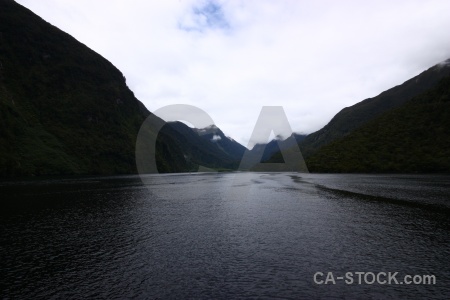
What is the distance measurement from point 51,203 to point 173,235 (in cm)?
4366

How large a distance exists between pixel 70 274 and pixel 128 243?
9937 mm

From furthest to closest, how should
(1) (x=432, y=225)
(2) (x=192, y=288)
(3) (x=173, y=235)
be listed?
(1) (x=432, y=225) → (3) (x=173, y=235) → (2) (x=192, y=288)

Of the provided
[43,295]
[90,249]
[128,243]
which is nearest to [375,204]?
[128,243]

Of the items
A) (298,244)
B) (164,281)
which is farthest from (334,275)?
(164,281)

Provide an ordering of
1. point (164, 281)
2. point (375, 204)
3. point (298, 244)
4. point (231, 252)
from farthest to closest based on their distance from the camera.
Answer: point (375, 204) → point (298, 244) → point (231, 252) → point (164, 281)

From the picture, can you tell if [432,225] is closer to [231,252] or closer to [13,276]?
[231,252]

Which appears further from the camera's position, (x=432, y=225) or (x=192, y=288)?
(x=432, y=225)

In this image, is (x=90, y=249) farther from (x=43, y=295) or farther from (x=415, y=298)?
(x=415, y=298)

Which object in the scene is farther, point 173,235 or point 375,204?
point 375,204

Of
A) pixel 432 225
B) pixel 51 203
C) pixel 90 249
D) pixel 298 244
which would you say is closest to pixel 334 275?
pixel 298 244

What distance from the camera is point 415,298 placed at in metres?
19.9

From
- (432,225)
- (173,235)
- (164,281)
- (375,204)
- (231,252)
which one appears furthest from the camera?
(375,204)

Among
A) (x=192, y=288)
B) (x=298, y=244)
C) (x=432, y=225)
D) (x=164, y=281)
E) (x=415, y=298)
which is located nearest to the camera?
(x=415, y=298)

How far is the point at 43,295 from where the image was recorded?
20625 mm
